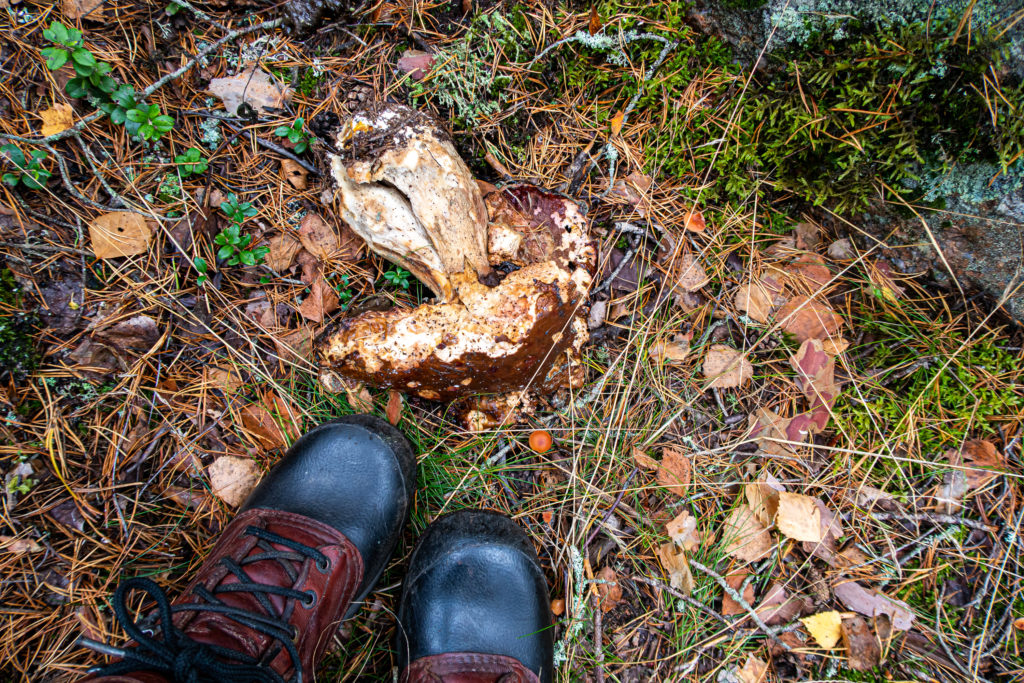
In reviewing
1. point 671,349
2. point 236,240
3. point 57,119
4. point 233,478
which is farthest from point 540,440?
point 57,119

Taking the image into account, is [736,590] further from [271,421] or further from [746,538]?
[271,421]

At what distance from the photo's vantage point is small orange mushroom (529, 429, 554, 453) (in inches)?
87.1

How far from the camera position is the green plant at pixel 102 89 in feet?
6.25

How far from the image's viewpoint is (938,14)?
1.75 metres

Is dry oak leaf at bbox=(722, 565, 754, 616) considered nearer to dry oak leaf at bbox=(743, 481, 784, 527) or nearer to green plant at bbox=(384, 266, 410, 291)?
dry oak leaf at bbox=(743, 481, 784, 527)

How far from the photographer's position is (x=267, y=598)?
2.03m

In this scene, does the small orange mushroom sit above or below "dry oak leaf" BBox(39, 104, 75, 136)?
below

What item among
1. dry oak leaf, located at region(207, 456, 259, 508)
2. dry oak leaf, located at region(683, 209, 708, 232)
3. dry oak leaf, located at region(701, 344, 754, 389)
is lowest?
dry oak leaf, located at region(207, 456, 259, 508)

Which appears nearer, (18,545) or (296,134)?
(18,545)

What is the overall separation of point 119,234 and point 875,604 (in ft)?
12.5

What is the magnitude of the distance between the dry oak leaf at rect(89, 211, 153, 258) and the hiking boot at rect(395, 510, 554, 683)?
188 cm

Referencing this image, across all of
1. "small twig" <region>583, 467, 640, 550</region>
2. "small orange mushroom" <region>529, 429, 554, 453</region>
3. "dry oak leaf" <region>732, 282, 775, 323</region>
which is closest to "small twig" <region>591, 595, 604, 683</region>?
"small twig" <region>583, 467, 640, 550</region>

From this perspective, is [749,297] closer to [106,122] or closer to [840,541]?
[840,541]

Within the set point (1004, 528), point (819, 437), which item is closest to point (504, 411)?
point (819, 437)
